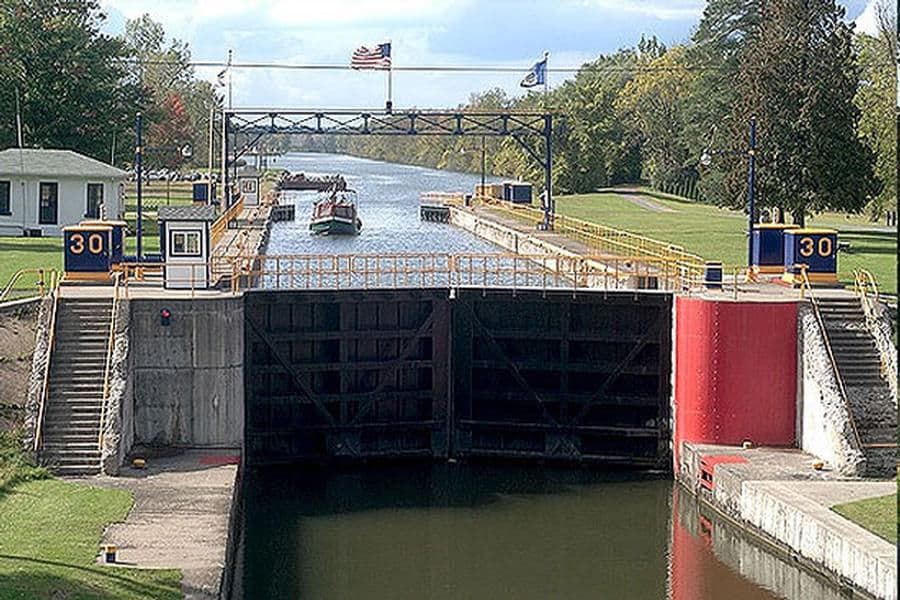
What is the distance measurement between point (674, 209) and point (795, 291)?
47.5 m

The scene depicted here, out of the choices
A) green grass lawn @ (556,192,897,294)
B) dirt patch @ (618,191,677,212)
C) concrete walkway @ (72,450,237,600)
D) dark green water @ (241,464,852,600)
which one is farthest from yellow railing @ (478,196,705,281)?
concrete walkway @ (72,450,237,600)

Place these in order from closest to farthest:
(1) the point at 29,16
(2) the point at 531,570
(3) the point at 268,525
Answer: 1. (2) the point at 531,570
2. (3) the point at 268,525
3. (1) the point at 29,16

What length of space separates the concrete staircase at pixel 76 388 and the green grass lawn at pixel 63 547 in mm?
822

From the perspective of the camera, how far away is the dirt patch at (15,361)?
84.3 feet

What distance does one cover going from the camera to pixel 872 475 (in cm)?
2511

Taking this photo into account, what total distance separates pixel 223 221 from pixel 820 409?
90.1ft

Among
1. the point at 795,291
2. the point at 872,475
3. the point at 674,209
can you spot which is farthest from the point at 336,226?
the point at 872,475

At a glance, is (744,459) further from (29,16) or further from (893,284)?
(29,16)

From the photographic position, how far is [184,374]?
27.2 m

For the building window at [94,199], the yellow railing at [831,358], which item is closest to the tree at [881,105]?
the yellow railing at [831,358]

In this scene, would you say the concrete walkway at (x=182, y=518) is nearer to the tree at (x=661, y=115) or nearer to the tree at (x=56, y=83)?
the tree at (x=56, y=83)

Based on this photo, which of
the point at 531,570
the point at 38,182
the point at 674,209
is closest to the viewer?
the point at 531,570

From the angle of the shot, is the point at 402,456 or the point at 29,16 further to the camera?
the point at 29,16

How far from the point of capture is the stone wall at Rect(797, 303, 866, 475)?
25516 mm
